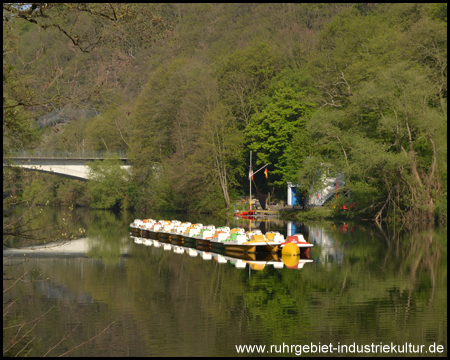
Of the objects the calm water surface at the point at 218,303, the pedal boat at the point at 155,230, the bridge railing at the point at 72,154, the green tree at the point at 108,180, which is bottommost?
the calm water surface at the point at 218,303

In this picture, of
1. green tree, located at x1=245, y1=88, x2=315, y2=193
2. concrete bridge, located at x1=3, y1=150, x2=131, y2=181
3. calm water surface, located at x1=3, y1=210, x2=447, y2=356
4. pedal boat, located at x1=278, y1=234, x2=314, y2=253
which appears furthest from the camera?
concrete bridge, located at x1=3, y1=150, x2=131, y2=181

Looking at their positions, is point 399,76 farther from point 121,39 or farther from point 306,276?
point 121,39

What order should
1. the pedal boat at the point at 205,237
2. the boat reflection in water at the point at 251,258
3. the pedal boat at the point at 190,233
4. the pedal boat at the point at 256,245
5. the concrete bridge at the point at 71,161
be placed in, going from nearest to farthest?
1. the boat reflection in water at the point at 251,258
2. the pedal boat at the point at 256,245
3. the pedal boat at the point at 205,237
4. the pedal boat at the point at 190,233
5. the concrete bridge at the point at 71,161

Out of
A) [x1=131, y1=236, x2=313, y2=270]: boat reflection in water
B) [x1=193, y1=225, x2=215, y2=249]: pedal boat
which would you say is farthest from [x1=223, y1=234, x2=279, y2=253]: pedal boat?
[x1=193, y1=225, x2=215, y2=249]: pedal boat

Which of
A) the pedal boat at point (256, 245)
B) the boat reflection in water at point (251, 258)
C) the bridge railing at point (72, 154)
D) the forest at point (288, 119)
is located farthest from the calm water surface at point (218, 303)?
the bridge railing at point (72, 154)

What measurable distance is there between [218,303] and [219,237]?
582 inches

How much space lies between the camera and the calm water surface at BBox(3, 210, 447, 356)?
13.6 meters

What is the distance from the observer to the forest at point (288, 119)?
45.7 m

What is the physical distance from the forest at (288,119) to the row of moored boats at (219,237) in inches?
333

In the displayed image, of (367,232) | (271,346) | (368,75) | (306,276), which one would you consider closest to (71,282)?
(306,276)

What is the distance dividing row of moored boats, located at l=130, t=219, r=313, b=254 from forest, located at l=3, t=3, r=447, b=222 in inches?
333

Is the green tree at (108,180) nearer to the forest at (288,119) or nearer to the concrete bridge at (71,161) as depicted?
the forest at (288,119)

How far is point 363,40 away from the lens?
198ft

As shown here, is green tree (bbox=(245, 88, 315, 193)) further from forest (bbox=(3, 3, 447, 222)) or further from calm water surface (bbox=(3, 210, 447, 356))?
calm water surface (bbox=(3, 210, 447, 356))
